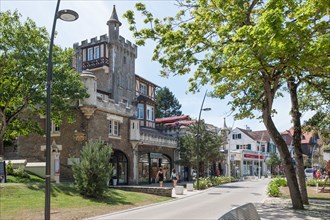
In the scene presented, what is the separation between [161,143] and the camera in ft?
129

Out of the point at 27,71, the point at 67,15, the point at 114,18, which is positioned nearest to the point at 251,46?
the point at 67,15

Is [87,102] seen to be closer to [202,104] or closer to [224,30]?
[202,104]

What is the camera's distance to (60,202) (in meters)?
16.7

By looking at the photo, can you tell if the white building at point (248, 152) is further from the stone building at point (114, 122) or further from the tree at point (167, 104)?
the stone building at point (114, 122)

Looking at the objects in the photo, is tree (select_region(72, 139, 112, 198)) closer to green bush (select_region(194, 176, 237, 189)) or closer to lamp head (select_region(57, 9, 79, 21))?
lamp head (select_region(57, 9, 79, 21))

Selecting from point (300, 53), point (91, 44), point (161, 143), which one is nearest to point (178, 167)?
point (161, 143)

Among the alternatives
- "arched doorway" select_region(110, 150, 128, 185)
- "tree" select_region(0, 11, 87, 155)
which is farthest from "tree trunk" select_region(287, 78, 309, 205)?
"arched doorway" select_region(110, 150, 128, 185)

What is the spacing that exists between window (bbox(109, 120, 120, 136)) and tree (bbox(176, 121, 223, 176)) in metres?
10.2

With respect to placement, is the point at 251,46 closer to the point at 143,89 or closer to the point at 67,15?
the point at 67,15

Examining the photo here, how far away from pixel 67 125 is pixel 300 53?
843 inches

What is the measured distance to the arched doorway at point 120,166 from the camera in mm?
32250

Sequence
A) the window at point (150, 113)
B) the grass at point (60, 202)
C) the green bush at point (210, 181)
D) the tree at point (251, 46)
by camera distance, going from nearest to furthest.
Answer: the tree at point (251, 46) → the grass at point (60, 202) → the green bush at point (210, 181) → the window at point (150, 113)

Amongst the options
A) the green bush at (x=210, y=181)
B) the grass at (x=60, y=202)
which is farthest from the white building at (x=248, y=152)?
the grass at (x=60, y=202)

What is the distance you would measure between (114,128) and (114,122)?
51 cm
